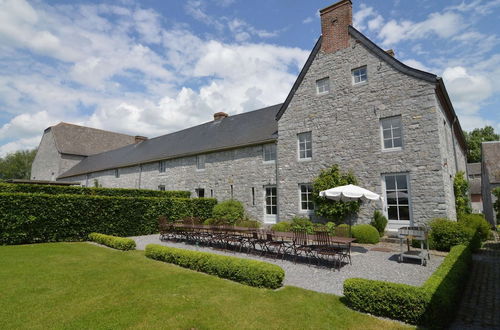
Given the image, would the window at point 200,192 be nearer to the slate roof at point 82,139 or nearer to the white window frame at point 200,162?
the white window frame at point 200,162

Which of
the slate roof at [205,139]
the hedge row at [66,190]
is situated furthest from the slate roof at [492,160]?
the hedge row at [66,190]

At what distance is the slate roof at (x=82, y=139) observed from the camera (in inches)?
1496

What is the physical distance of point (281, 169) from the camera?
15008mm

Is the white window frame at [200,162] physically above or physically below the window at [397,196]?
above

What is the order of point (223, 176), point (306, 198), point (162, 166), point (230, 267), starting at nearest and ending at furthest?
point (230, 267)
point (306, 198)
point (223, 176)
point (162, 166)

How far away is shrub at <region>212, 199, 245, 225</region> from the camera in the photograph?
16.3 m

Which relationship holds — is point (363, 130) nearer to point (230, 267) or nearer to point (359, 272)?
point (359, 272)

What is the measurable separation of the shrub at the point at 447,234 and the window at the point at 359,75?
686 cm

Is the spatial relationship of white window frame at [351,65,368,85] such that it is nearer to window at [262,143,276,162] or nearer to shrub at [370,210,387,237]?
window at [262,143,276,162]

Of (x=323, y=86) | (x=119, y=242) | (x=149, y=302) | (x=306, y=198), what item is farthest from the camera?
(x=306, y=198)

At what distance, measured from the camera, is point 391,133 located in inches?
463

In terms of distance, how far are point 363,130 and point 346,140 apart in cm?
88

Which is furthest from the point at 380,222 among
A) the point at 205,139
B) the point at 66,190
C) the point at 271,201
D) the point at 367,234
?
the point at 66,190

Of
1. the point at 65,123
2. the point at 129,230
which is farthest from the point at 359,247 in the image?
the point at 65,123
